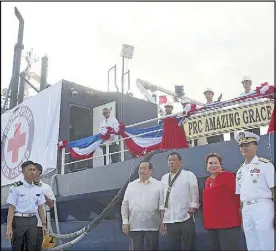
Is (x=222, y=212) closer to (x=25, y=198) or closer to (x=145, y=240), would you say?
(x=145, y=240)

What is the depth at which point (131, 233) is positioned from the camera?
4.59m

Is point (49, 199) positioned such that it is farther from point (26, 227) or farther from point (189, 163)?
point (189, 163)

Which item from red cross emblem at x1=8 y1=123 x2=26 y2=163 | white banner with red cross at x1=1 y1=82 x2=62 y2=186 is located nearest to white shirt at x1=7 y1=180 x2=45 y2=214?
white banner with red cross at x1=1 y1=82 x2=62 y2=186

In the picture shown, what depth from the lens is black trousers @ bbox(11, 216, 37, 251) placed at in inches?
186

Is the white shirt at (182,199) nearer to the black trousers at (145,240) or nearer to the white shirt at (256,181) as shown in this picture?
the black trousers at (145,240)

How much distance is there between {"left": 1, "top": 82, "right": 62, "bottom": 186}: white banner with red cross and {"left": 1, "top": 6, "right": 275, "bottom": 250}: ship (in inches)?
4.0

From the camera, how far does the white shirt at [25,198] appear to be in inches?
190

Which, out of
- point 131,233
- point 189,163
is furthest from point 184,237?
point 189,163

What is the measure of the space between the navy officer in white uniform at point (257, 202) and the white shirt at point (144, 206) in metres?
1.03

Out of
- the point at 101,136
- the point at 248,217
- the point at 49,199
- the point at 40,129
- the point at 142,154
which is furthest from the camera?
the point at 40,129

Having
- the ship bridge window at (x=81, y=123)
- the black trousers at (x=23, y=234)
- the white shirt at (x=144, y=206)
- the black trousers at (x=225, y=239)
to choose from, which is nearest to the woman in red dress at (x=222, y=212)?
the black trousers at (x=225, y=239)

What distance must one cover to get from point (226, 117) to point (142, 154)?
1.55 meters

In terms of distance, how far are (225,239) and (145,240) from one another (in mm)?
978

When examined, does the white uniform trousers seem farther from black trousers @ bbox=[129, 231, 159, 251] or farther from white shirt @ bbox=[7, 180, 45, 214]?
white shirt @ bbox=[7, 180, 45, 214]
